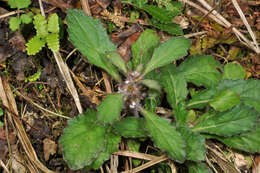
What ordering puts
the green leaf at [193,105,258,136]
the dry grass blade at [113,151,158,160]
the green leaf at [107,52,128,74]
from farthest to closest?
the dry grass blade at [113,151,158,160] < the green leaf at [193,105,258,136] < the green leaf at [107,52,128,74]

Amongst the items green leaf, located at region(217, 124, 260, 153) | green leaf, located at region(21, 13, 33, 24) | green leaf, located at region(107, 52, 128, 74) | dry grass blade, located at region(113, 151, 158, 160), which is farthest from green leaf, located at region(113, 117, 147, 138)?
green leaf, located at region(21, 13, 33, 24)

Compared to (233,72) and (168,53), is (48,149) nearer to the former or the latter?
(168,53)

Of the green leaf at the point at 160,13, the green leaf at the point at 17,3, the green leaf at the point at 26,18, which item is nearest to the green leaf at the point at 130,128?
the green leaf at the point at 160,13

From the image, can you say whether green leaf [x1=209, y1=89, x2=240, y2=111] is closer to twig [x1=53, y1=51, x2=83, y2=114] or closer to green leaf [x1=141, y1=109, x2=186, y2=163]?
green leaf [x1=141, y1=109, x2=186, y2=163]

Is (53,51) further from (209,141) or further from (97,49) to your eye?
(209,141)

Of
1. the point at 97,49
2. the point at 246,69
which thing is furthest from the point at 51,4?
the point at 246,69

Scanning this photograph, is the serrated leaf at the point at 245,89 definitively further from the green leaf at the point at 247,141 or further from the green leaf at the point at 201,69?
the green leaf at the point at 247,141
